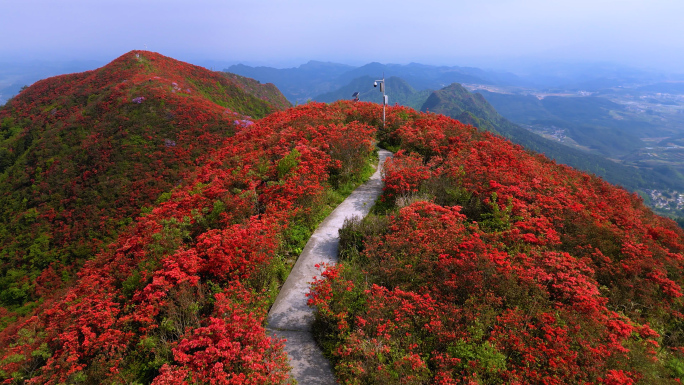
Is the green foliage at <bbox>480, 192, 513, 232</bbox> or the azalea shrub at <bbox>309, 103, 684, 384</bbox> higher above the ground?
the green foliage at <bbox>480, 192, 513, 232</bbox>

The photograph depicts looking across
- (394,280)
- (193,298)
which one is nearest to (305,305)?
(394,280)

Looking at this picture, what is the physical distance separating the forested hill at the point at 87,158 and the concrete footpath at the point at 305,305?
1305 centimetres

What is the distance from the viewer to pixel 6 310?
2023cm

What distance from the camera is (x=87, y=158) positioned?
28531 millimetres

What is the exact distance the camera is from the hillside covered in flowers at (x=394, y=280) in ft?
16.1

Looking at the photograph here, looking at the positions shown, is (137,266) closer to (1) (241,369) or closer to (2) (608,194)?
(1) (241,369)

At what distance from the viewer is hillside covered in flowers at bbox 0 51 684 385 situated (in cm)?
489

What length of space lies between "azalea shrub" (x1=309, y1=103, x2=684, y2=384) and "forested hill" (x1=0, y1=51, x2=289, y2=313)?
15.7 meters

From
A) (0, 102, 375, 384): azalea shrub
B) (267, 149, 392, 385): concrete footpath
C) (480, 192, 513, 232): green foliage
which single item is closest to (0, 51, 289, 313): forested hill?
(0, 102, 375, 384): azalea shrub

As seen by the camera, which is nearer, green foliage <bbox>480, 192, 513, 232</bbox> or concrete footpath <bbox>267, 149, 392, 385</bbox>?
concrete footpath <bbox>267, 149, 392, 385</bbox>

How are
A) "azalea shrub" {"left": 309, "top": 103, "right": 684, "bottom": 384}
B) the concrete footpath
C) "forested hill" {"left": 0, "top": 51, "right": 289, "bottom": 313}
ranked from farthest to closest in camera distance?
"forested hill" {"left": 0, "top": 51, "right": 289, "bottom": 313}
the concrete footpath
"azalea shrub" {"left": 309, "top": 103, "right": 684, "bottom": 384}

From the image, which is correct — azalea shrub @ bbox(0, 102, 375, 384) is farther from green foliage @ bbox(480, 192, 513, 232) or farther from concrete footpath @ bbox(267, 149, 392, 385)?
green foliage @ bbox(480, 192, 513, 232)

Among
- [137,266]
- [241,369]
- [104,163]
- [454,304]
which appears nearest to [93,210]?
[104,163]

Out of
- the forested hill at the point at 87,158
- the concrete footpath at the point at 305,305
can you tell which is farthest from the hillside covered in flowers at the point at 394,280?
the forested hill at the point at 87,158
